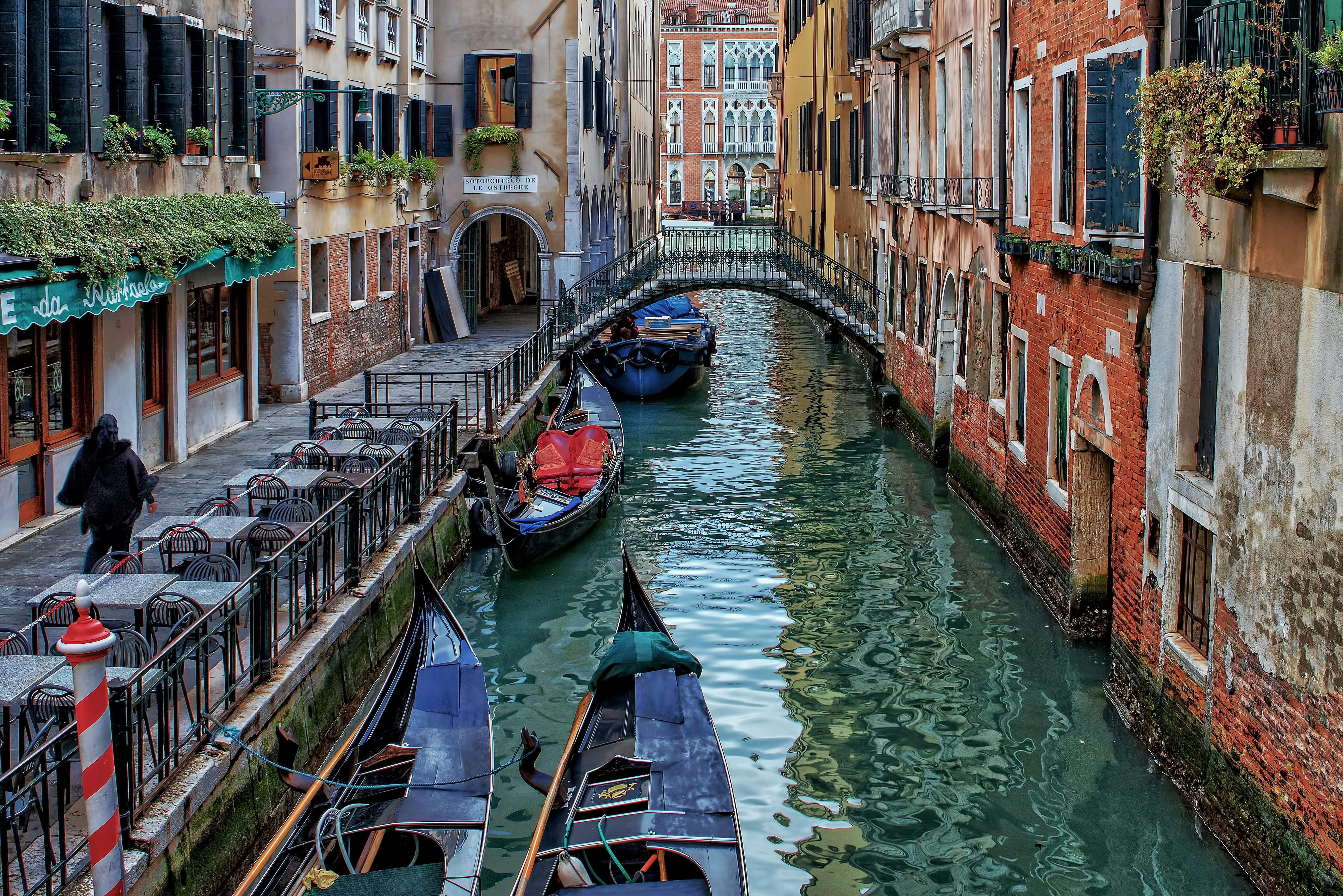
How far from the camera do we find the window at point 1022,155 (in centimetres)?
1252

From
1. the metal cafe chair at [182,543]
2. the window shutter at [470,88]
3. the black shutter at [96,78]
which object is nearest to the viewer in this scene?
the metal cafe chair at [182,543]

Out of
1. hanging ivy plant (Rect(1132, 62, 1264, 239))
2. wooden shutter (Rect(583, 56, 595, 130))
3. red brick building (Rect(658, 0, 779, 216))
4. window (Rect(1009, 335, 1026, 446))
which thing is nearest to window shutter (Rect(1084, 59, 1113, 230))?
hanging ivy plant (Rect(1132, 62, 1264, 239))

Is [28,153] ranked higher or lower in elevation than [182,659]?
higher

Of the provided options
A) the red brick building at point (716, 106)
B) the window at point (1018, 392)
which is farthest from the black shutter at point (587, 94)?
the red brick building at point (716, 106)

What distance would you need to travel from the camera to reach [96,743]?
5.04 metres

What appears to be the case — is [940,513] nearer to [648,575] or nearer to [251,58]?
[648,575]

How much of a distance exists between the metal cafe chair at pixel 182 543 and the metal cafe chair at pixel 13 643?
70.3 inches

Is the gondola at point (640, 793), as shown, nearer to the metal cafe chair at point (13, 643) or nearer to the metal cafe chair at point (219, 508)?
the metal cafe chair at point (13, 643)

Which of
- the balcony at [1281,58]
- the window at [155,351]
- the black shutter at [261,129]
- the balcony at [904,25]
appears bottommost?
the window at [155,351]

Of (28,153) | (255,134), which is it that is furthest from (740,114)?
(28,153)

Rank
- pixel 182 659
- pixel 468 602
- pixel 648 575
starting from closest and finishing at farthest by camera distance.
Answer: pixel 182 659
pixel 468 602
pixel 648 575

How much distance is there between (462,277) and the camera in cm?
2603

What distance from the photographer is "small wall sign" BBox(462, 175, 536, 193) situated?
24.2 m

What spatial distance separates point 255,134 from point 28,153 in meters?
5.10
